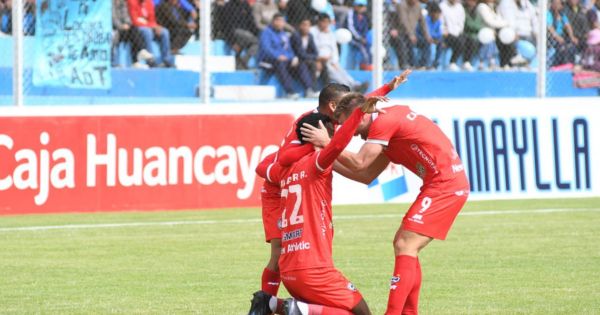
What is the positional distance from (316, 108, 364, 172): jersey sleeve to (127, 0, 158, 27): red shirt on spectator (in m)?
10.8

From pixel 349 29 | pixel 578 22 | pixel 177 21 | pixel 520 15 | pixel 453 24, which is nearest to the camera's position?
pixel 177 21

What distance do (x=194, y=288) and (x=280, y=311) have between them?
2917mm

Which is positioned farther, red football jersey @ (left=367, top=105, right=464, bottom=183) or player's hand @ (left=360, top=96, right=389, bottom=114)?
red football jersey @ (left=367, top=105, right=464, bottom=183)

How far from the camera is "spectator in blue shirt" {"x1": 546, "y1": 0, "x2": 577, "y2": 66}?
20.8 m

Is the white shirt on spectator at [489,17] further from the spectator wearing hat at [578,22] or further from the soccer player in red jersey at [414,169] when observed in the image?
the soccer player in red jersey at [414,169]

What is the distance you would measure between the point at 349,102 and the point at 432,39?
1230cm

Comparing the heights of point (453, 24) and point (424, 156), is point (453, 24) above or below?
above

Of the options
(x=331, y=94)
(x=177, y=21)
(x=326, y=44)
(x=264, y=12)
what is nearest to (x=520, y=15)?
(x=326, y=44)

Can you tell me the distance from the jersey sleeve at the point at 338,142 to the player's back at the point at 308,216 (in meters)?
0.07

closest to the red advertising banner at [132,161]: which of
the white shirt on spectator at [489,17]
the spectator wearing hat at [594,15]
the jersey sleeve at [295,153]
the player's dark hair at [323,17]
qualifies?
the player's dark hair at [323,17]

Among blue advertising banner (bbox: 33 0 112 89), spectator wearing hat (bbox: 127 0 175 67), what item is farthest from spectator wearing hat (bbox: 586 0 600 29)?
blue advertising banner (bbox: 33 0 112 89)

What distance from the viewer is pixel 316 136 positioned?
8188 millimetres

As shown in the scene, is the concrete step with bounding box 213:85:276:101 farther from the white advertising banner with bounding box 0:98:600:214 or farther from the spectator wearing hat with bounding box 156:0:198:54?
the spectator wearing hat with bounding box 156:0:198:54

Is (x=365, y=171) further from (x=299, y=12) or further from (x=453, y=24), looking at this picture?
(x=453, y=24)
